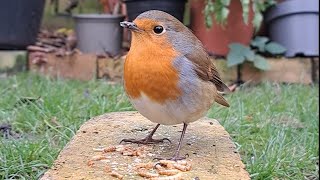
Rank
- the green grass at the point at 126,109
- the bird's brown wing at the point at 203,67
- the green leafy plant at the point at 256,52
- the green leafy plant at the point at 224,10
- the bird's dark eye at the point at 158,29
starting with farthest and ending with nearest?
the green leafy plant at the point at 256,52, the green leafy plant at the point at 224,10, the green grass at the point at 126,109, the bird's brown wing at the point at 203,67, the bird's dark eye at the point at 158,29

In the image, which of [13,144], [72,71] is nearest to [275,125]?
[13,144]

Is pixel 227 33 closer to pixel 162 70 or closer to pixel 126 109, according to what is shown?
pixel 126 109

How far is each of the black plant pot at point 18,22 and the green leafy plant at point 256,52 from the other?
164 cm

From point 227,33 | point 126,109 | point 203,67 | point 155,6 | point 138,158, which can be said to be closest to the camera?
point 138,158

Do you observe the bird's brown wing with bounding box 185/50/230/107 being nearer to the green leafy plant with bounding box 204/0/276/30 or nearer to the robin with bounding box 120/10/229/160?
the robin with bounding box 120/10/229/160

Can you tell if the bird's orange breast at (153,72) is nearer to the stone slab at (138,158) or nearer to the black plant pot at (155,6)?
the stone slab at (138,158)

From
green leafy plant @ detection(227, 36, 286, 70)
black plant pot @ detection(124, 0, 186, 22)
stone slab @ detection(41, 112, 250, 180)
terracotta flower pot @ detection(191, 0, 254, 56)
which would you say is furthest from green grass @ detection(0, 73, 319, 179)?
black plant pot @ detection(124, 0, 186, 22)

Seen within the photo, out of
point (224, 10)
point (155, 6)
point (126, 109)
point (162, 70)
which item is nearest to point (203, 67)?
point (162, 70)

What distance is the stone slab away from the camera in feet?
7.26

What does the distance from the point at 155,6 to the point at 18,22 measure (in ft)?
3.74

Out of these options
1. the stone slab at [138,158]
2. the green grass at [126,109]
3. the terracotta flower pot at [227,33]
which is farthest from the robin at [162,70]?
the terracotta flower pot at [227,33]

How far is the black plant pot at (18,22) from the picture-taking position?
5.46 metres

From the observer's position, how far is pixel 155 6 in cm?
533

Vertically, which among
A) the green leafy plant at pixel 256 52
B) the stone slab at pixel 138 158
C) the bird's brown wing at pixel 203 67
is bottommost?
the stone slab at pixel 138 158
